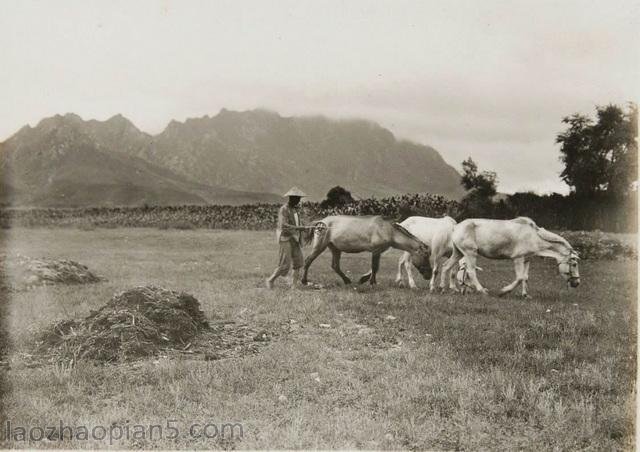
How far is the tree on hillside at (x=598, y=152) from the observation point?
28.9 metres

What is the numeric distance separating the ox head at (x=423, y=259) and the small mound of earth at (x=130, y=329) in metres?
6.85

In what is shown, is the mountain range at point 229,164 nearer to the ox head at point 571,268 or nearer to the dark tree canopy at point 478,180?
the dark tree canopy at point 478,180

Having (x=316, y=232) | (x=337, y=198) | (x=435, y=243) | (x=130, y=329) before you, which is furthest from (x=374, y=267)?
(x=337, y=198)

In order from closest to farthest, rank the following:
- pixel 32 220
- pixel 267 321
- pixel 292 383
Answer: pixel 292 383 → pixel 267 321 → pixel 32 220

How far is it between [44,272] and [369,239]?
8789mm

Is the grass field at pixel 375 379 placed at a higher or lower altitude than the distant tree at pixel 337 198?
lower

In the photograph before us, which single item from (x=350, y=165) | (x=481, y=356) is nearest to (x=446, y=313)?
(x=481, y=356)

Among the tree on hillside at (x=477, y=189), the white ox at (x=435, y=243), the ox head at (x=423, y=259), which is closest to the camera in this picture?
the ox head at (x=423, y=259)

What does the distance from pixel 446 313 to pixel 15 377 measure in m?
7.53

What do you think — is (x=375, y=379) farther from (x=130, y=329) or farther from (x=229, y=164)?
(x=229, y=164)

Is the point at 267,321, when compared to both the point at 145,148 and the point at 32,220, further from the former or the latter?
the point at 145,148

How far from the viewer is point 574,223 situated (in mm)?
29562

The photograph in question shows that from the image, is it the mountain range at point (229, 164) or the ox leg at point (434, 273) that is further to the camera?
the mountain range at point (229, 164)

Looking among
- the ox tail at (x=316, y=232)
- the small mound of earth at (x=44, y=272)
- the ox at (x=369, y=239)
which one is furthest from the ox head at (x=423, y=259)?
the small mound of earth at (x=44, y=272)
